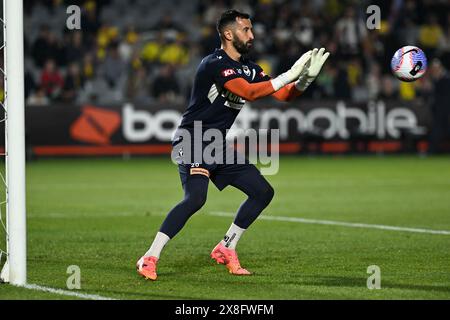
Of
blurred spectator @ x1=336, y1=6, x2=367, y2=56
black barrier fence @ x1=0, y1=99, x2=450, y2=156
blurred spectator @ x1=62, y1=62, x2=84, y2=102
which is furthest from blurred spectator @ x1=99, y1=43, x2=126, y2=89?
blurred spectator @ x1=336, y1=6, x2=367, y2=56

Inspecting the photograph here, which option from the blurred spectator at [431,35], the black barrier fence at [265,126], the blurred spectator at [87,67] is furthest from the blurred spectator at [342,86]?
the blurred spectator at [87,67]

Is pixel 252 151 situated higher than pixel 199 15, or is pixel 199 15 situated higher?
pixel 199 15

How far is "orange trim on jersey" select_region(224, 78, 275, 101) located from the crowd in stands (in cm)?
1589

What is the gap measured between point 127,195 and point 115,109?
7763 millimetres

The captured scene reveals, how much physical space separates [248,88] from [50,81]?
16931 mm

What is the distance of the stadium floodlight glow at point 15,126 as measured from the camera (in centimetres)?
733

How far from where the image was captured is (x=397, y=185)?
57.3 feet

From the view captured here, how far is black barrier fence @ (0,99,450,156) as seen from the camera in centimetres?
2338

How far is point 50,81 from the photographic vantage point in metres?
24.3

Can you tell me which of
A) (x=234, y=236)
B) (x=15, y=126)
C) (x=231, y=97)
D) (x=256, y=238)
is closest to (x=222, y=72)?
(x=231, y=97)

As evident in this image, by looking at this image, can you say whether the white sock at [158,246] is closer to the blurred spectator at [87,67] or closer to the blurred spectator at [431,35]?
the blurred spectator at [87,67]
